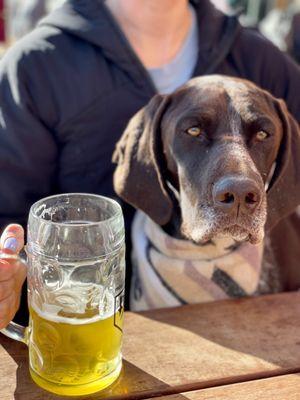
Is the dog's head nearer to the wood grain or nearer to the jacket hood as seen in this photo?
the jacket hood

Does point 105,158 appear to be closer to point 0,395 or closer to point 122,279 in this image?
point 122,279

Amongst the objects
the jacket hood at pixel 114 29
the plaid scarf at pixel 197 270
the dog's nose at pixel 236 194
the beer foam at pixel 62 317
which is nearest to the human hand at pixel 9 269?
the beer foam at pixel 62 317

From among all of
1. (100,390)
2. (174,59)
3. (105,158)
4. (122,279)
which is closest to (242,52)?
(174,59)

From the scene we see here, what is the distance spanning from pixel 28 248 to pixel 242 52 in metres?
1.41

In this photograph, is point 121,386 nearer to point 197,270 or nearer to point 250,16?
point 197,270

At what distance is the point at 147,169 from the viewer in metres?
1.90

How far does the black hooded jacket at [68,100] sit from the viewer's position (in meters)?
2.08

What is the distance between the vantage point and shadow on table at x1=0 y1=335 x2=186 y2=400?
1320 millimetres

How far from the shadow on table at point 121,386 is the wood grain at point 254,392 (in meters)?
0.03

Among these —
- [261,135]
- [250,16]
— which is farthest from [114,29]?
[250,16]

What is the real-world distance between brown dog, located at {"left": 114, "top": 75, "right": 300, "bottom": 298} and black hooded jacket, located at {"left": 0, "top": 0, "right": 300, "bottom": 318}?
0.20 meters

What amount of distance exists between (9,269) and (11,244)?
0.06 metres

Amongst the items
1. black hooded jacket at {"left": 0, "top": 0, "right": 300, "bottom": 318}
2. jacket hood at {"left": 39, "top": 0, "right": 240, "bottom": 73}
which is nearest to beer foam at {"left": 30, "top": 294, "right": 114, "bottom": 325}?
black hooded jacket at {"left": 0, "top": 0, "right": 300, "bottom": 318}

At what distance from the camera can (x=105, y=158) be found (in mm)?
2215
